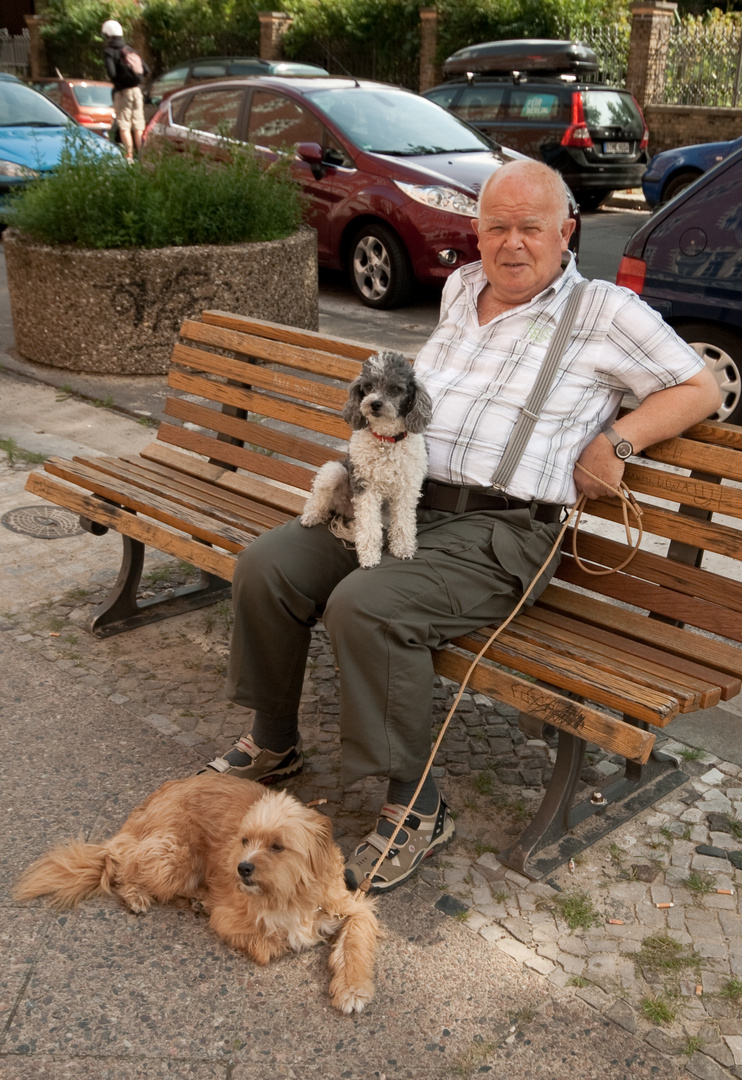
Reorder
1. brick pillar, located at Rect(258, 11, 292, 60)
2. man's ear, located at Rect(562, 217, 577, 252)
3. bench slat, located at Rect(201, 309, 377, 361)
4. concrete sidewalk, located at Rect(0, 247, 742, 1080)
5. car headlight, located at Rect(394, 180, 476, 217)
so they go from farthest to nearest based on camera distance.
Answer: brick pillar, located at Rect(258, 11, 292, 60) < car headlight, located at Rect(394, 180, 476, 217) < bench slat, located at Rect(201, 309, 377, 361) < man's ear, located at Rect(562, 217, 577, 252) < concrete sidewalk, located at Rect(0, 247, 742, 1080)

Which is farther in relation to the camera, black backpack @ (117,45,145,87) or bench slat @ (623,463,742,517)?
black backpack @ (117,45,145,87)

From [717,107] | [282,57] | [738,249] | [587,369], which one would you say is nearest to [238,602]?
[587,369]

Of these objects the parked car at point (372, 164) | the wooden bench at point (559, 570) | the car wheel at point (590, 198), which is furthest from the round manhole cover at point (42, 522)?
the car wheel at point (590, 198)

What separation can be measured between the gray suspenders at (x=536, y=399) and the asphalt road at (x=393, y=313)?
4.87 metres

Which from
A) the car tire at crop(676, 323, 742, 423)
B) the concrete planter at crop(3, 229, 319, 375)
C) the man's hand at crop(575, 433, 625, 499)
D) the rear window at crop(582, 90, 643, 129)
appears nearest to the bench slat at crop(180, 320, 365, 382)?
the man's hand at crop(575, 433, 625, 499)

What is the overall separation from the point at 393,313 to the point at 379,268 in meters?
0.45

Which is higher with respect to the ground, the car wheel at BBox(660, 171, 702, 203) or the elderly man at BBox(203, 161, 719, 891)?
the car wheel at BBox(660, 171, 702, 203)

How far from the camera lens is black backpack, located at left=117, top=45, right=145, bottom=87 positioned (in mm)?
14508

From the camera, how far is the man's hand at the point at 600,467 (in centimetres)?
319

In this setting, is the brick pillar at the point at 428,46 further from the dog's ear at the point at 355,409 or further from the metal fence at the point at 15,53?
the dog's ear at the point at 355,409

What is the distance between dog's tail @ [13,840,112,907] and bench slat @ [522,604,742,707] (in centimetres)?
132

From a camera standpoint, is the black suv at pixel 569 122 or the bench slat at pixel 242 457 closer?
the bench slat at pixel 242 457

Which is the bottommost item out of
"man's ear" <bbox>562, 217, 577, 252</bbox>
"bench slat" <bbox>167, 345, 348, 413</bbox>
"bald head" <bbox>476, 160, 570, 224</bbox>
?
"bench slat" <bbox>167, 345, 348, 413</bbox>

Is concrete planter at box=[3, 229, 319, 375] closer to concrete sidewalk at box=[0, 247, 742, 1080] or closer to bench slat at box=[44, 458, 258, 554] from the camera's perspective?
bench slat at box=[44, 458, 258, 554]
